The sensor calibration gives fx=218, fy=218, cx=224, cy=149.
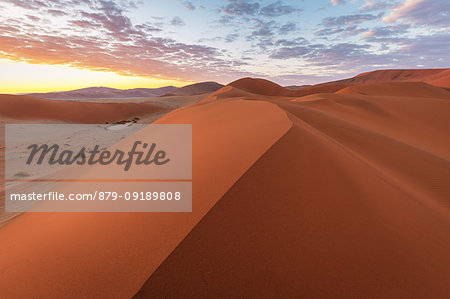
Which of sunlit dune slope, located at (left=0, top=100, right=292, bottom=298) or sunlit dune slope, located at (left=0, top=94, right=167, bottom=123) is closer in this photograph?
sunlit dune slope, located at (left=0, top=100, right=292, bottom=298)

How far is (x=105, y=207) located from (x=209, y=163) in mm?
1451

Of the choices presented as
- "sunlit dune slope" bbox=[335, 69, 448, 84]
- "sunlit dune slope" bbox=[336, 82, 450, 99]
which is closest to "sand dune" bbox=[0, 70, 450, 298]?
"sunlit dune slope" bbox=[336, 82, 450, 99]

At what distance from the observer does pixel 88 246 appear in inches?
80.7

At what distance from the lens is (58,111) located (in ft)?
76.9

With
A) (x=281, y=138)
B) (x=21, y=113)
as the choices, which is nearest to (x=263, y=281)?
(x=281, y=138)

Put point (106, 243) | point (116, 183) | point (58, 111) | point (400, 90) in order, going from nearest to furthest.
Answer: point (106, 243) → point (116, 183) → point (400, 90) → point (58, 111)

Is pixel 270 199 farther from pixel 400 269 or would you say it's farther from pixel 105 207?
pixel 105 207

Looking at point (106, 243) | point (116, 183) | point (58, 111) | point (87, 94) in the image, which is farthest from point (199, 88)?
point (106, 243)

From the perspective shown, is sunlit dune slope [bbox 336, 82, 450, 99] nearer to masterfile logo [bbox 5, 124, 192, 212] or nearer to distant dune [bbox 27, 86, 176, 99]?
masterfile logo [bbox 5, 124, 192, 212]

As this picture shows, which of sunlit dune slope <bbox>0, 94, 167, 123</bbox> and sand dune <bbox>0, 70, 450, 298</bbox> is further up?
sand dune <bbox>0, 70, 450, 298</bbox>

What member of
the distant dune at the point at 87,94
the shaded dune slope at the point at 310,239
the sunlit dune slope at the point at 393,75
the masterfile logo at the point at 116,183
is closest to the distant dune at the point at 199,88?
the distant dune at the point at 87,94

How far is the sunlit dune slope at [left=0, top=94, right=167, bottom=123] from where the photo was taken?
21.8 metres

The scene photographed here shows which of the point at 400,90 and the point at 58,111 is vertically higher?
the point at 400,90

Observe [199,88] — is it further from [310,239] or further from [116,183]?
[310,239]
